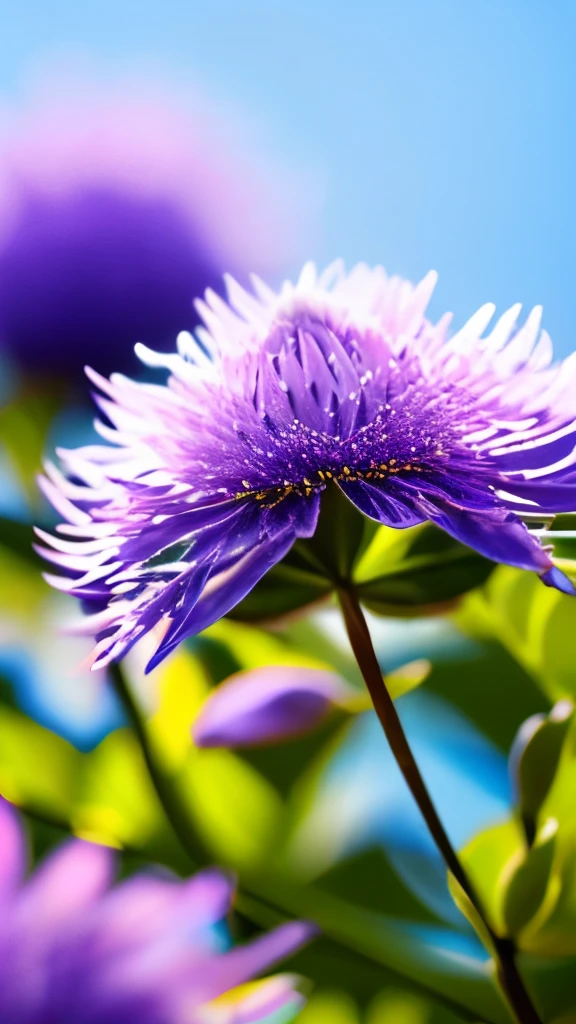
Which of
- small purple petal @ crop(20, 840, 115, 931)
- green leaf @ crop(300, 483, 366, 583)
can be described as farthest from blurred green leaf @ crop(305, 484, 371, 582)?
small purple petal @ crop(20, 840, 115, 931)

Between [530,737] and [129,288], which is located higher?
[129,288]

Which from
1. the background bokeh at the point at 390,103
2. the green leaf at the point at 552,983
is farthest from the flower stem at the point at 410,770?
the background bokeh at the point at 390,103

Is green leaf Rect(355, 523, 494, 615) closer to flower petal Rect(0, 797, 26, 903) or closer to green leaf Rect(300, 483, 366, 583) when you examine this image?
green leaf Rect(300, 483, 366, 583)

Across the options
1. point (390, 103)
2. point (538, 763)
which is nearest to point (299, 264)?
point (390, 103)

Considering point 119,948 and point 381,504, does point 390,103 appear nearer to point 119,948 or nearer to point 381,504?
point 381,504

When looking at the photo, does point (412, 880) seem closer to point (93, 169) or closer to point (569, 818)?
point (569, 818)

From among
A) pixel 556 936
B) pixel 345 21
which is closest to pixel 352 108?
pixel 345 21
